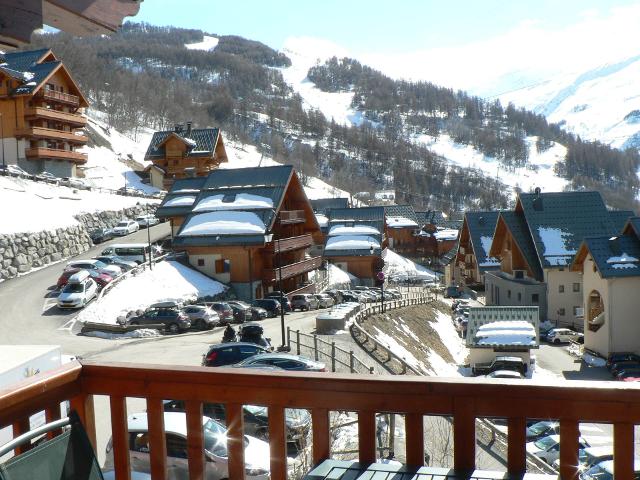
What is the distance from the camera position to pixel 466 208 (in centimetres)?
16625

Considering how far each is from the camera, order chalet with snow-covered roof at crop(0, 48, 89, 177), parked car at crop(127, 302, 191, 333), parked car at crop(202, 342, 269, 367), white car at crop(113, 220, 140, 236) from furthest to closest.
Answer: chalet with snow-covered roof at crop(0, 48, 89, 177)
white car at crop(113, 220, 140, 236)
parked car at crop(127, 302, 191, 333)
parked car at crop(202, 342, 269, 367)

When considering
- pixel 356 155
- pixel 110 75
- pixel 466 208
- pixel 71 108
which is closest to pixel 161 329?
pixel 71 108

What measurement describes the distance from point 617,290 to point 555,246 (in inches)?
497

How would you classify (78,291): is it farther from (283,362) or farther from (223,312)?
(283,362)

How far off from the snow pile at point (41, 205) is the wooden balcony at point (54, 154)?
21.0 feet

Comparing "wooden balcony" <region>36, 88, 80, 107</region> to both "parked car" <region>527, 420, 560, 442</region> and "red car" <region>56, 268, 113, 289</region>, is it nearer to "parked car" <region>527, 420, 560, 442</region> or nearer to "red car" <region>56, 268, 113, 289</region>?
"red car" <region>56, 268, 113, 289</region>

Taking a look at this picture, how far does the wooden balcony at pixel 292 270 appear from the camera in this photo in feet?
125

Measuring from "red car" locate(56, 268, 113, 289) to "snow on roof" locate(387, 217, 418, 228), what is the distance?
57697 millimetres

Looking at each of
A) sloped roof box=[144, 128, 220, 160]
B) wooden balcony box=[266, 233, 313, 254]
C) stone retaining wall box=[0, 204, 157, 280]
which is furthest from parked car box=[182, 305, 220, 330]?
sloped roof box=[144, 128, 220, 160]

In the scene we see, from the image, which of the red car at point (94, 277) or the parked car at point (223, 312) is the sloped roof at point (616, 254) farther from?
the red car at point (94, 277)

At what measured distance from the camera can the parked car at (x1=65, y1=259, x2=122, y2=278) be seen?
33.1 meters

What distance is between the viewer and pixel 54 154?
52.7 meters

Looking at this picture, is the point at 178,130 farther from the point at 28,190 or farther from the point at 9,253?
the point at 9,253

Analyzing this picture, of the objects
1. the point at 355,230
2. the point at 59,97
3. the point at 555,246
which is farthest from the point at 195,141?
the point at 555,246
